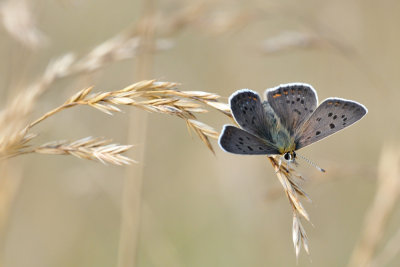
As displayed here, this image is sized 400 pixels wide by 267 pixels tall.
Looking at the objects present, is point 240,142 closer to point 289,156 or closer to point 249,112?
point 249,112

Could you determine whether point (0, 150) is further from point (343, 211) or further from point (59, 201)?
point (343, 211)

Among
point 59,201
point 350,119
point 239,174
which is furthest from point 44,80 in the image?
→ point 59,201

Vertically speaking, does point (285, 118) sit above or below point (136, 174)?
above

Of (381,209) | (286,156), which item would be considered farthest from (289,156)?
(381,209)

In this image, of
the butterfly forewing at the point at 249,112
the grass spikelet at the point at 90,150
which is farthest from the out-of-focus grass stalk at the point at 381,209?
the grass spikelet at the point at 90,150

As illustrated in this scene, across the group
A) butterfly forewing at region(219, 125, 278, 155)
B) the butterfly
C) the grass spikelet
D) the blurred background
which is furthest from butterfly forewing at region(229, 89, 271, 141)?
the blurred background

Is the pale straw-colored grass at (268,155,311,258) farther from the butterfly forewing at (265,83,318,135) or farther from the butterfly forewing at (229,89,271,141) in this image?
the butterfly forewing at (265,83,318,135)

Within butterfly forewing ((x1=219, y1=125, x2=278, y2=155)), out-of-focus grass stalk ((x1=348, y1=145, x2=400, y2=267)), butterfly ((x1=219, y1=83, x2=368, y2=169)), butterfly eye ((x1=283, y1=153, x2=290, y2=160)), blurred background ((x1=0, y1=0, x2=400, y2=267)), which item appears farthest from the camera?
blurred background ((x1=0, y1=0, x2=400, y2=267))
